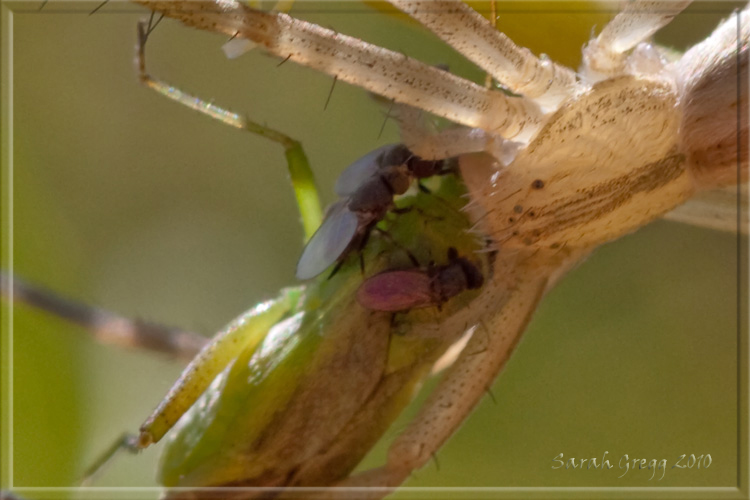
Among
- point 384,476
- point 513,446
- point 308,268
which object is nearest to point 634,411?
point 513,446

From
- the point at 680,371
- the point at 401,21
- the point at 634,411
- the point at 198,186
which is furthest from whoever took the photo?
the point at 198,186

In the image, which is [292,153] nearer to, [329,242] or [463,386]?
[329,242]

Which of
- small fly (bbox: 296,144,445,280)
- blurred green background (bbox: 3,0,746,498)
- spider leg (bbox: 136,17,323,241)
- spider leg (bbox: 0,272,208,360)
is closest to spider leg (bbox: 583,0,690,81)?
blurred green background (bbox: 3,0,746,498)

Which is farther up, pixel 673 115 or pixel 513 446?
pixel 673 115

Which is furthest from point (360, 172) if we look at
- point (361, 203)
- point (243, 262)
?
point (243, 262)

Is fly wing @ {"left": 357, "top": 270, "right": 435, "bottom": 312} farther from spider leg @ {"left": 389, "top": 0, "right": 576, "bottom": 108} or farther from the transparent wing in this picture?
the transparent wing

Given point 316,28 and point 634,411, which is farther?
point 634,411

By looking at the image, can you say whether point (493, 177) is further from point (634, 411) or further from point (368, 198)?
point (634, 411)
